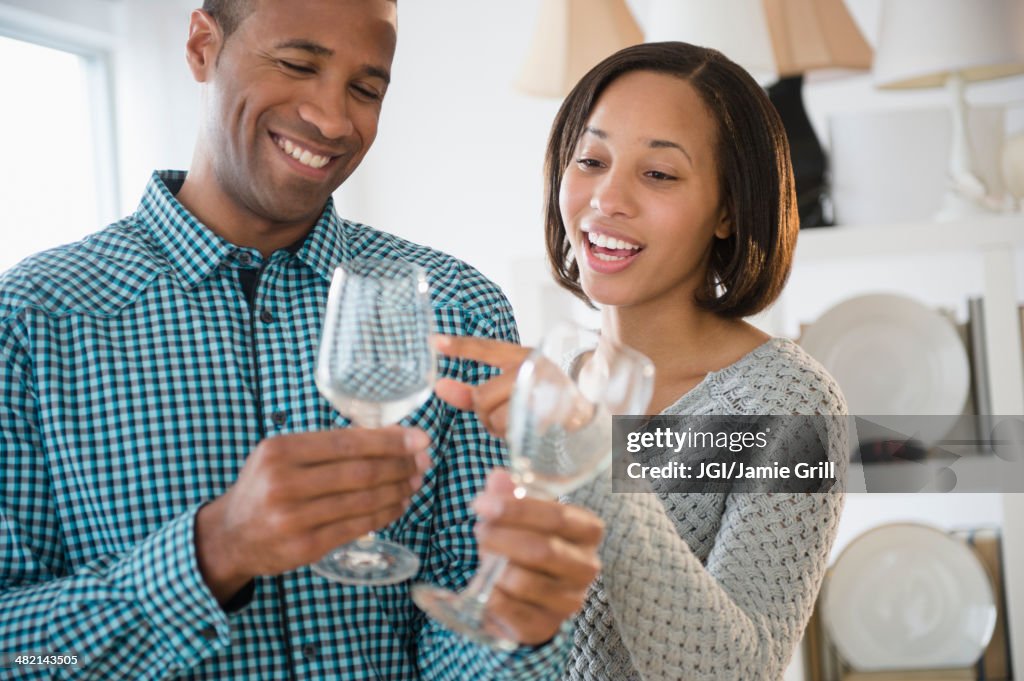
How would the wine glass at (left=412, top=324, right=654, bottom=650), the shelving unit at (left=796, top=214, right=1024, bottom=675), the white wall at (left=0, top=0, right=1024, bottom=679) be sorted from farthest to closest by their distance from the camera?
the white wall at (left=0, top=0, right=1024, bottom=679)
the shelving unit at (left=796, top=214, right=1024, bottom=675)
the wine glass at (left=412, top=324, right=654, bottom=650)

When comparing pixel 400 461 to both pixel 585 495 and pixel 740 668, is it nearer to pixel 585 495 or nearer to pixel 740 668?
pixel 585 495

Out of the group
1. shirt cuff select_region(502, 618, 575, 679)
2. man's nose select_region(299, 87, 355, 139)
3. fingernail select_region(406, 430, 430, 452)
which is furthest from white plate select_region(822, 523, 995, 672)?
fingernail select_region(406, 430, 430, 452)

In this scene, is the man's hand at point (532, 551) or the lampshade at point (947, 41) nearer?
the man's hand at point (532, 551)

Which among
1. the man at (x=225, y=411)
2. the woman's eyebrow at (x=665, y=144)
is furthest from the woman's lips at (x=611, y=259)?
the man at (x=225, y=411)

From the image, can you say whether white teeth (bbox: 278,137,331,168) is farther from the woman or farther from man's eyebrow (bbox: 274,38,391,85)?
the woman

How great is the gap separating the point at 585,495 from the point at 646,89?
0.67m

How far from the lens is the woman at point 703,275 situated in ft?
4.61

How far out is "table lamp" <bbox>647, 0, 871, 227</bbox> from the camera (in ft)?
8.99

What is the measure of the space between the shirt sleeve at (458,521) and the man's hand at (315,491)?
10.5 inches

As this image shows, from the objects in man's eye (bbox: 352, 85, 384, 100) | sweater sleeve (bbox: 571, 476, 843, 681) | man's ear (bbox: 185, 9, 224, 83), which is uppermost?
man's ear (bbox: 185, 9, 224, 83)

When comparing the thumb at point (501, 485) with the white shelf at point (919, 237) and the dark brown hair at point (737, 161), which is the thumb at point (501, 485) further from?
the white shelf at point (919, 237)

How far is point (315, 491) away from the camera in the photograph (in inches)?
36.4
